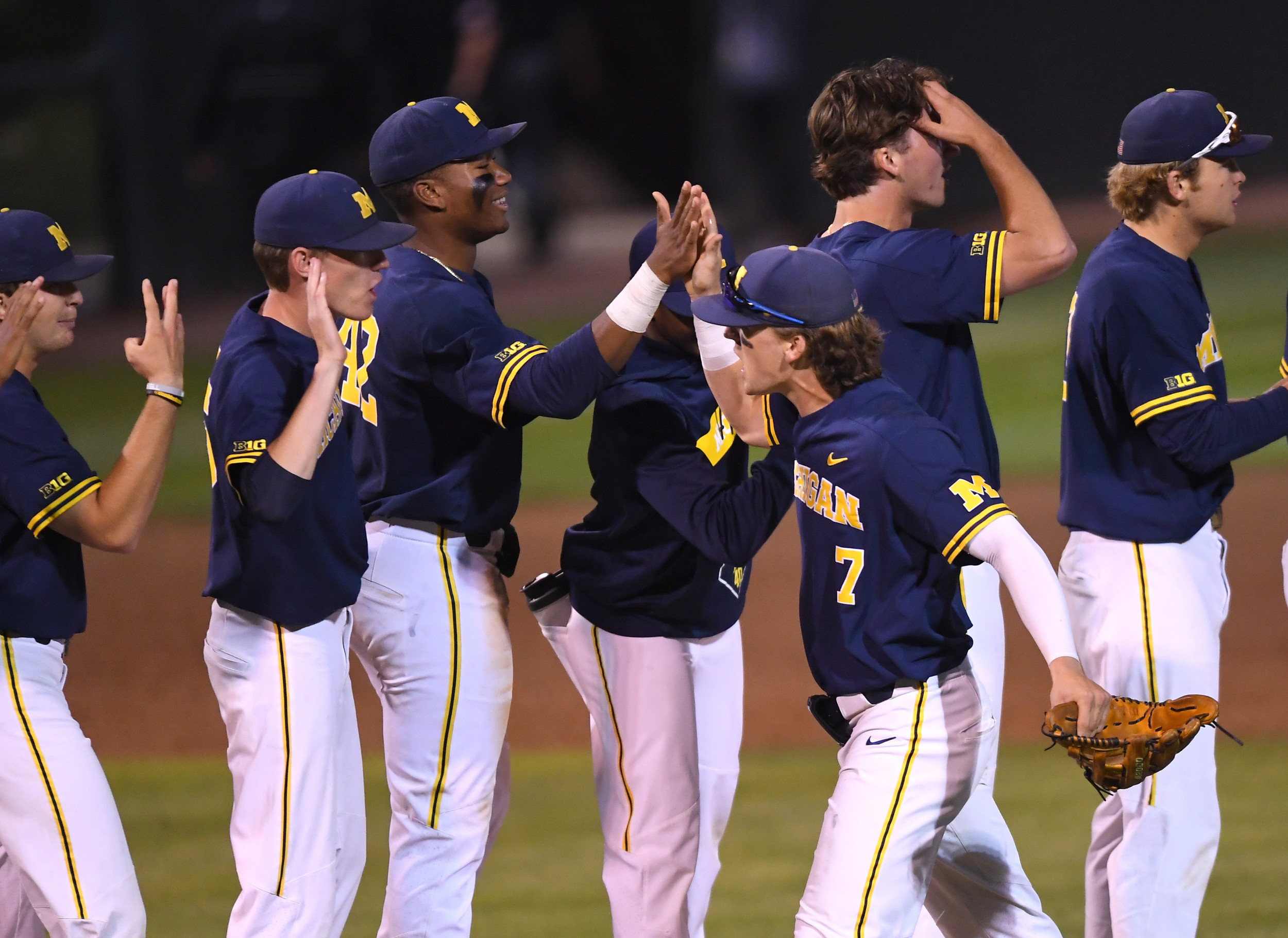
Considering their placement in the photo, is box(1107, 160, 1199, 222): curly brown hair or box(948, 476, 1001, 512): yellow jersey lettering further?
box(1107, 160, 1199, 222): curly brown hair

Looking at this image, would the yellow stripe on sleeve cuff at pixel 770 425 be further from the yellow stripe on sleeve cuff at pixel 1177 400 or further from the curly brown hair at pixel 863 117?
the yellow stripe on sleeve cuff at pixel 1177 400

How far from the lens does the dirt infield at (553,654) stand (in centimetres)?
741

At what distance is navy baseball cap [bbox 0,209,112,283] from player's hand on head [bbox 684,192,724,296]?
133cm

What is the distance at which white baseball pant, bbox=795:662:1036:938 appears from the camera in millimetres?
2732

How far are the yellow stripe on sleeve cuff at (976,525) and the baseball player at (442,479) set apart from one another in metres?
0.91

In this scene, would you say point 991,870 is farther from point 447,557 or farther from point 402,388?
point 402,388

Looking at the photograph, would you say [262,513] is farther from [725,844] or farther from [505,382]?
[725,844]

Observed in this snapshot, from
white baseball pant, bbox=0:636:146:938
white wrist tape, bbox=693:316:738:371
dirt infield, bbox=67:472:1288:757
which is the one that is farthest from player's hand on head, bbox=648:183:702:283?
dirt infield, bbox=67:472:1288:757

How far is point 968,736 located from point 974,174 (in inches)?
523

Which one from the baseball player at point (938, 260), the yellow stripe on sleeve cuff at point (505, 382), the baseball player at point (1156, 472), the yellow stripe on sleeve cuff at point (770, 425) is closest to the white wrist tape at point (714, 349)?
the baseball player at point (938, 260)

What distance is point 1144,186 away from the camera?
143 inches

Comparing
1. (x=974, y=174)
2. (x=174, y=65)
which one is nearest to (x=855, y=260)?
(x=974, y=174)

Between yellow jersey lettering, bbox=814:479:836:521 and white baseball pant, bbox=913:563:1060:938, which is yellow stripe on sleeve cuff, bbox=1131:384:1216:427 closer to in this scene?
white baseball pant, bbox=913:563:1060:938

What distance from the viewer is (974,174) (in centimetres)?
1533
